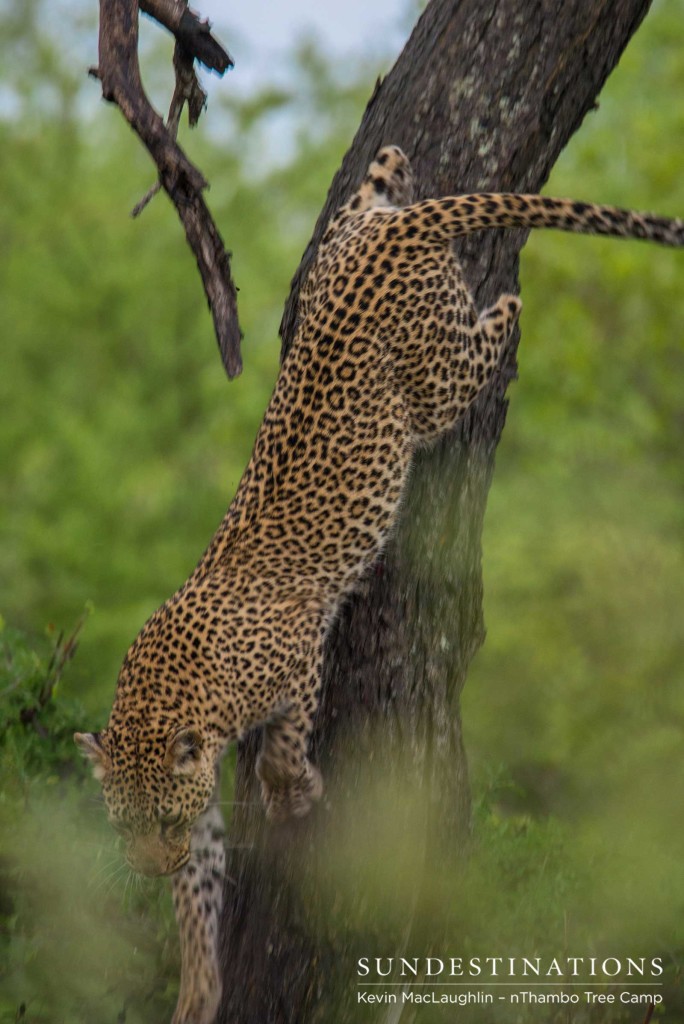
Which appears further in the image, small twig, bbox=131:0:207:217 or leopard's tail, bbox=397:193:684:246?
small twig, bbox=131:0:207:217

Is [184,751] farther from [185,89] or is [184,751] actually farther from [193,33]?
[193,33]

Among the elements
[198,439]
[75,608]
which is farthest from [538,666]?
[198,439]

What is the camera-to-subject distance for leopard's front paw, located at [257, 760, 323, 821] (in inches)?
226

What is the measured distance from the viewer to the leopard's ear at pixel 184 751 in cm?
562

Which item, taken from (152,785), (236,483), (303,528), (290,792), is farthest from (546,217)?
(236,483)

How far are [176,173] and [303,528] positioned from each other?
5.32 ft

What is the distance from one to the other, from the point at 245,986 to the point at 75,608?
47.2ft

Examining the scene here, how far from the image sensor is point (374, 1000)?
589 cm

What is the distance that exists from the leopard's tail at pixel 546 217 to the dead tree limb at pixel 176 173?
94cm

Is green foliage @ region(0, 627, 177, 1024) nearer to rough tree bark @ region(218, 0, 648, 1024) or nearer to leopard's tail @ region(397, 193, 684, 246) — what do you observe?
rough tree bark @ region(218, 0, 648, 1024)

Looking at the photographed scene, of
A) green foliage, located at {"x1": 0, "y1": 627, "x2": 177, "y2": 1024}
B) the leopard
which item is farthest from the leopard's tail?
green foliage, located at {"x1": 0, "y1": 627, "x2": 177, "y2": 1024}

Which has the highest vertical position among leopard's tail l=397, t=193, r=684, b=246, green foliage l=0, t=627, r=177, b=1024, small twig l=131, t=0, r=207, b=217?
small twig l=131, t=0, r=207, b=217

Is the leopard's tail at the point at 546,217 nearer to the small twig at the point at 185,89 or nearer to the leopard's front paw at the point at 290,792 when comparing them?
the small twig at the point at 185,89

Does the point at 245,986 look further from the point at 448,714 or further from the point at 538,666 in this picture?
the point at 538,666
